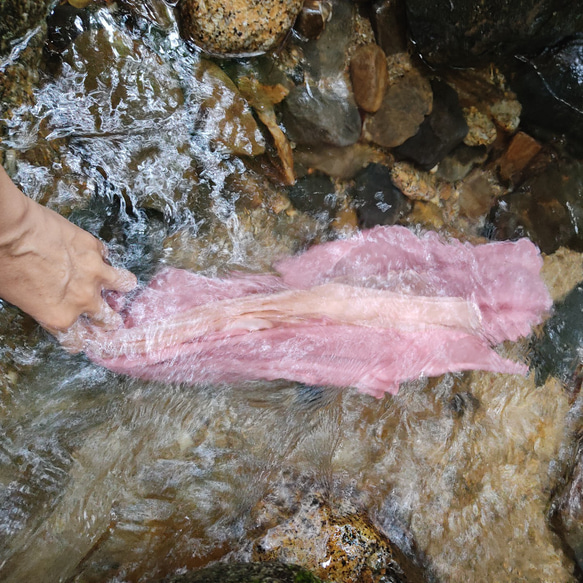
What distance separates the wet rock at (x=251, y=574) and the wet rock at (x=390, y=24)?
11.2 feet

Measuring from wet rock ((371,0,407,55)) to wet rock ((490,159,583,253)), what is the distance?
1519 millimetres

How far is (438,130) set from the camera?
3496 mm

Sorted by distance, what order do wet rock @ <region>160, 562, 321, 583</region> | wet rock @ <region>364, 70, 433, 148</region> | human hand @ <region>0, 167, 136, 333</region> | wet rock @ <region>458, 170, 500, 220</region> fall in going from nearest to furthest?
human hand @ <region>0, 167, 136, 333</region>
wet rock @ <region>160, 562, 321, 583</region>
wet rock @ <region>364, 70, 433, 148</region>
wet rock @ <region>458, 170, 500, 220</region>

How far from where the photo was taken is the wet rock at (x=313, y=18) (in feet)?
10.1

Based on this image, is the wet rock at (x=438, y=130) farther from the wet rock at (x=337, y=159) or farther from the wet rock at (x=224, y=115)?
the wet rock at (x=224, y=115)

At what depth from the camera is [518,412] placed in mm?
3400

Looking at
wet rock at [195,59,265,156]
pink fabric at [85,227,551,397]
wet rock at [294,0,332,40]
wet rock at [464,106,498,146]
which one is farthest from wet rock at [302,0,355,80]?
pink fabric at [85,227,551,397]

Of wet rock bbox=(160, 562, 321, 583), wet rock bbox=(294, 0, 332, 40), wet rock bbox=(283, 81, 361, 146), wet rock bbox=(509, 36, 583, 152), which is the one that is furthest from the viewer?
wet rock bbox=(509, 36, 583, 152)

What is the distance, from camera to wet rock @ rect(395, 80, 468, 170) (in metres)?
3.47

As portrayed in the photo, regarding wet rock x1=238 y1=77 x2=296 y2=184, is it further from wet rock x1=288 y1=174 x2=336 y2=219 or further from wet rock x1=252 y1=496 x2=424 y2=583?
wet rock x1=252 y1=496 x2=424 y2=583

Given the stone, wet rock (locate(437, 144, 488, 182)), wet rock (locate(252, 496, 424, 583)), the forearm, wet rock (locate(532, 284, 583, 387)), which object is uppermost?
the stone

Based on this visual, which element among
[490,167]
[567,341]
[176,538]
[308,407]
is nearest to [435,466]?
[308,407]

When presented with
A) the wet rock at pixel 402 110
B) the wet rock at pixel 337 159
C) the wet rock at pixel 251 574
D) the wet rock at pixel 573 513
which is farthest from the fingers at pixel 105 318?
the wet rock at pixel 573 513

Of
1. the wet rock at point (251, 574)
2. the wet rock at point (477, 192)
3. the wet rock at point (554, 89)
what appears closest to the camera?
the wet rock at point (251, 574)
